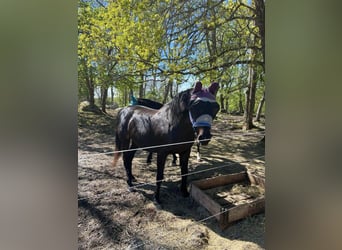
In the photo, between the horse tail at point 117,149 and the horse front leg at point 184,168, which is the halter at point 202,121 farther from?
A: the horse tail at point 117,149

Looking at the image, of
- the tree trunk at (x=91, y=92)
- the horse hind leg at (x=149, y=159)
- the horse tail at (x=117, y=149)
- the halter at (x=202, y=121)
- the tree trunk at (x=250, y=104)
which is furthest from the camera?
the tree trunk at (x=250, y=104)

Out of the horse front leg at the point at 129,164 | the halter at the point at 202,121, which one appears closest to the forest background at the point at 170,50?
the halter at the point at 202,121

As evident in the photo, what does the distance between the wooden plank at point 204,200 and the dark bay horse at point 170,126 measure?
0.15 feet

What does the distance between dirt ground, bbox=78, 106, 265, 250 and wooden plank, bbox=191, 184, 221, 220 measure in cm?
3

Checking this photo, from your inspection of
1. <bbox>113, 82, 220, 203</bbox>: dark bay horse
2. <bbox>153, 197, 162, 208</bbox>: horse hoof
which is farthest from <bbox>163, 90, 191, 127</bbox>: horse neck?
<bbox>153, 197, 162, 208</bbox>: horse hoof

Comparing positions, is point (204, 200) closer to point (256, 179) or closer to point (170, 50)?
point (256, 179)

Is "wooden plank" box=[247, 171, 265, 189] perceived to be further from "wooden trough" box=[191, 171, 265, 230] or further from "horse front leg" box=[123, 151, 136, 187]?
"horse front leg" box=[123, 151, 136, 187]

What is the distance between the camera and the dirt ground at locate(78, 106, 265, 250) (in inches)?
46.5

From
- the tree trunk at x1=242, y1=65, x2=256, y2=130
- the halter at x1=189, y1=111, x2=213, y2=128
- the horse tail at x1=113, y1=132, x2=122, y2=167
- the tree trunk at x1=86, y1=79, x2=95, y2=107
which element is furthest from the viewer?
the tree trunk at x1=242, y1=65, x2=256, y2=130

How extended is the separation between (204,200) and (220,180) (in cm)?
16

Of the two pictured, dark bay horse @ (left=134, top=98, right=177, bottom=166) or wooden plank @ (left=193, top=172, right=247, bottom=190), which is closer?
dark bay horse @ (left=134, top=98, right=177, bottom=166)

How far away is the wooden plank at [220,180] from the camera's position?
1537mm

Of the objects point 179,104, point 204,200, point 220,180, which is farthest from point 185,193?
point 179,104
